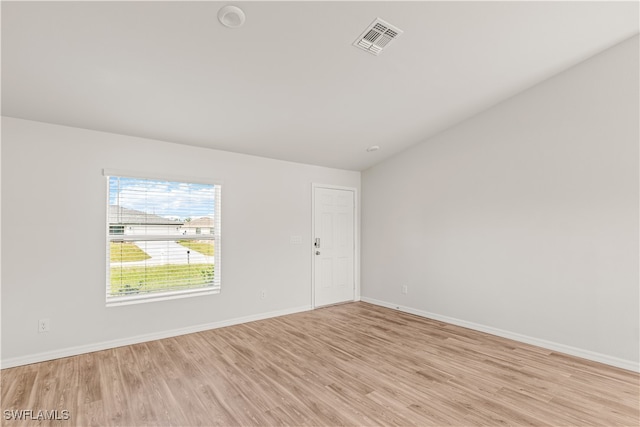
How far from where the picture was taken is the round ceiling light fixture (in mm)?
2123

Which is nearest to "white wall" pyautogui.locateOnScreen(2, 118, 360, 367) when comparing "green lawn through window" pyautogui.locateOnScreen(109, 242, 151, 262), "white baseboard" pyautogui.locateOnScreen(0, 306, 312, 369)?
"white baseboard" pyautogui.locateOnScreen(0, 306, 312, 369)

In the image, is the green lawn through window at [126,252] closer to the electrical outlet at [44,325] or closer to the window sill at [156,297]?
the window sill at [156,297]

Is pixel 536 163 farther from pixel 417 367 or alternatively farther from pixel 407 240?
pixel 417 367

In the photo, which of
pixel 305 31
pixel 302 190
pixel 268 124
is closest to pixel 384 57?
pixel 305 31

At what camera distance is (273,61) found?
2.72 metres

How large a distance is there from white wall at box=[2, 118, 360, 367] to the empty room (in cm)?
2

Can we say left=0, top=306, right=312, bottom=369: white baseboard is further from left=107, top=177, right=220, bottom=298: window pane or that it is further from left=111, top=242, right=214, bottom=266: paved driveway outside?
left=111, top=242, right=214, bottom=266: paved driveway outside

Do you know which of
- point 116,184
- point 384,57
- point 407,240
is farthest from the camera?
point 407,240

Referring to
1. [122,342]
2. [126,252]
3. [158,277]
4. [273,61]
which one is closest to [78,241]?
[126,252]

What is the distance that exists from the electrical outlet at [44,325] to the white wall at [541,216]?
448 cm

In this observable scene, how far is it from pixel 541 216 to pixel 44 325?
5396 millimetres

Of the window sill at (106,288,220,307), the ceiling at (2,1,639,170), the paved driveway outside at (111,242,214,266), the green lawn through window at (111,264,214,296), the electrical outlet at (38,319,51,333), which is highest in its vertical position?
the ceiling at (2,1,639,170)

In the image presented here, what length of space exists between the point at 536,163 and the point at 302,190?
10.4 ft

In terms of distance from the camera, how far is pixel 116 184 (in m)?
3.59
